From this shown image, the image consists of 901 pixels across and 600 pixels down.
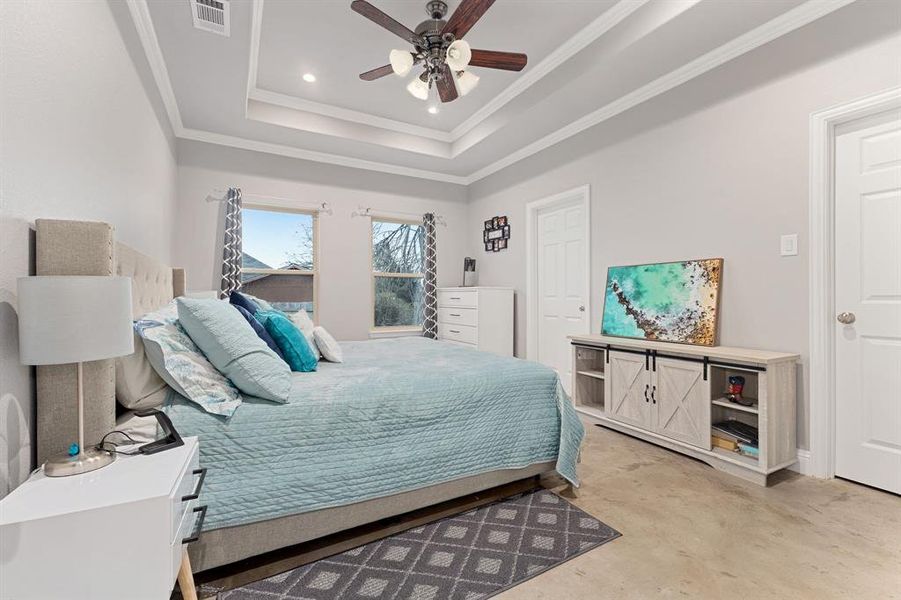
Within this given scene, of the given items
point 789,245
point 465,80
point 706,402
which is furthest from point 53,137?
point 789,245

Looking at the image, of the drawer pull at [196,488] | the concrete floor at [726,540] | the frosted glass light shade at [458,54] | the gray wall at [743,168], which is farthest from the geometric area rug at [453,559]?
the frosted glass light shade at [458,54]

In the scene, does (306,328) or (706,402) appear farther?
(306,328)

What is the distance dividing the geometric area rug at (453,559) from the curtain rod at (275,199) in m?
3.76

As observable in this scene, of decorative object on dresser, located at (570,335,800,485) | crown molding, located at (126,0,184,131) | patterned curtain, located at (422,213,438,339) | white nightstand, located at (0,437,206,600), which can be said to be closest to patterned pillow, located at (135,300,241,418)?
white nightstand, located at (0,437,206,600)

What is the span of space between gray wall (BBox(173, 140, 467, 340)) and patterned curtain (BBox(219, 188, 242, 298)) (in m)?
0.14

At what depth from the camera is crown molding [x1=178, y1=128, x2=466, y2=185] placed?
406cm

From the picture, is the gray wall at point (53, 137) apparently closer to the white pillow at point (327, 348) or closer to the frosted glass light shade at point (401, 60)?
the white pillow at point (327, 348)

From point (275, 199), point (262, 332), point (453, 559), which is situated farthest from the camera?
point (275, 199)

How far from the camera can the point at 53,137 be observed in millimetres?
1323

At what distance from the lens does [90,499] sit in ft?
3.00

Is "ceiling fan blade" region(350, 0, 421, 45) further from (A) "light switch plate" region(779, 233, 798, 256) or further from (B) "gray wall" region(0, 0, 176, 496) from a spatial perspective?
(A) "light switch plate" region(779, 233, 798, 256)

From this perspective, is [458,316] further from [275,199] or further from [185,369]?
[185,369]

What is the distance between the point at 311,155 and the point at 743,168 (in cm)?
408

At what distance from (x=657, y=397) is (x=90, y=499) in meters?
2.93
